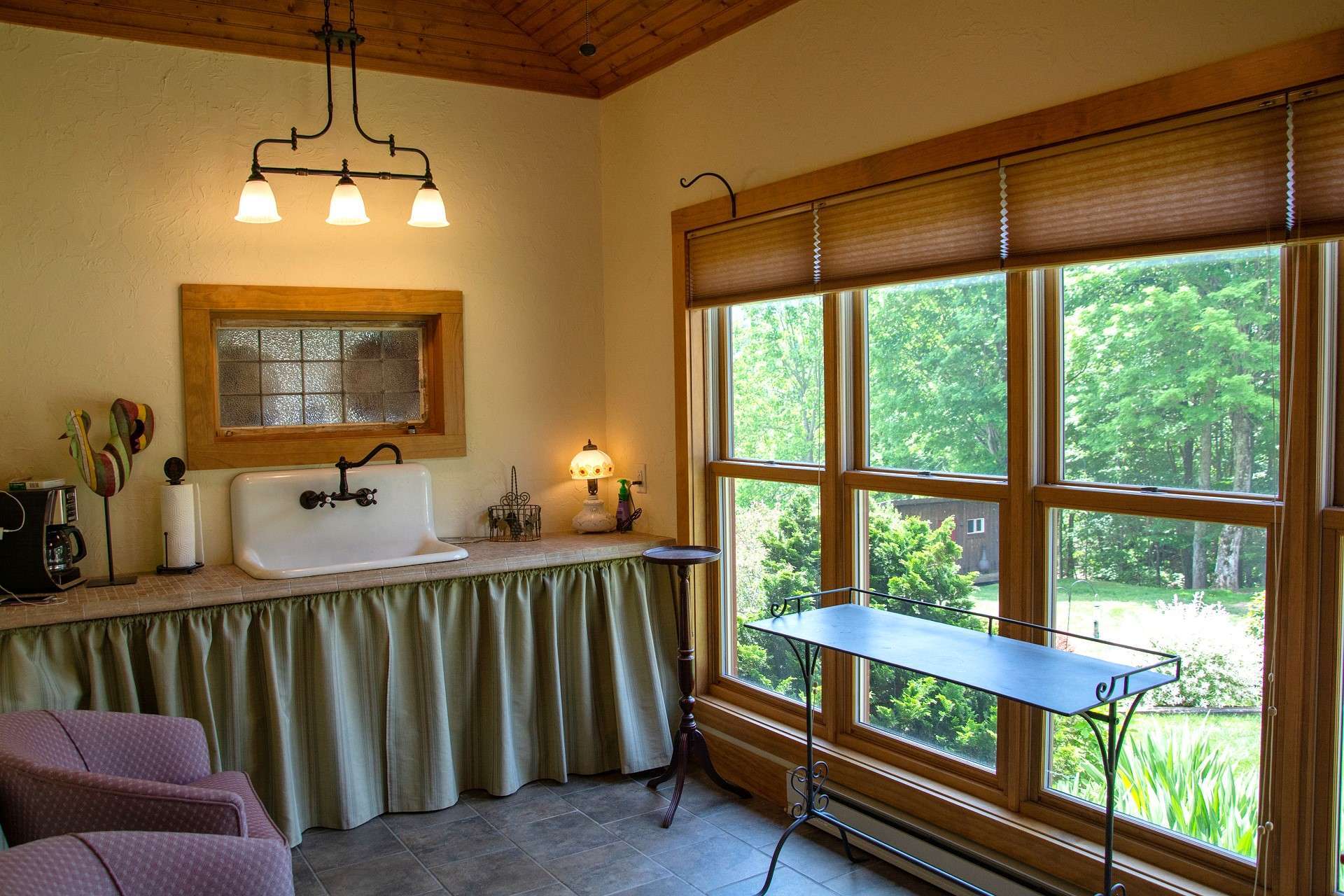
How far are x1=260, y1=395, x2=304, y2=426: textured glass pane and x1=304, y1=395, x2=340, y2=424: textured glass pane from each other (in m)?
0.02

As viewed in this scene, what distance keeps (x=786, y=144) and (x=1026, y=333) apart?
1161 mm

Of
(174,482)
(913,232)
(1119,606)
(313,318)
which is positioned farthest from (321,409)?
(1119,606)

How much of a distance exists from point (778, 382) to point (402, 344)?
1.59 metres

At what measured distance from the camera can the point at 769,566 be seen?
3809mm

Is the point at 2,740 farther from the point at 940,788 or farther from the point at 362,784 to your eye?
the point at 940,788

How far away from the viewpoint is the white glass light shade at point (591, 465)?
4297mm

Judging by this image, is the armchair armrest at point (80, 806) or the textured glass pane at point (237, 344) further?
the textured glass pane at point (237, 344)

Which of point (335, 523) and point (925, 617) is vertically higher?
point (335, 523)

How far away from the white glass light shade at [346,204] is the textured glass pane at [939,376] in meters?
1.75

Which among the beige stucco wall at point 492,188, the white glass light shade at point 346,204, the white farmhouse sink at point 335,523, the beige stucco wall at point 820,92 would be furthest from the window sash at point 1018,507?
the white glass light shade at point 346,204

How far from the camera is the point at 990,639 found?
8.76ft

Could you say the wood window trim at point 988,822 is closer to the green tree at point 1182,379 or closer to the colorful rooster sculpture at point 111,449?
the green tree at point 1182,379

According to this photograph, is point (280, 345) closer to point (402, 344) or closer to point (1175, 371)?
point (402, 344)

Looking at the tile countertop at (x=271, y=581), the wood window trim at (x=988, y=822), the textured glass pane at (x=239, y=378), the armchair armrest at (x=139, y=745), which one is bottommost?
the wood window trim at (x=988, y=822)
